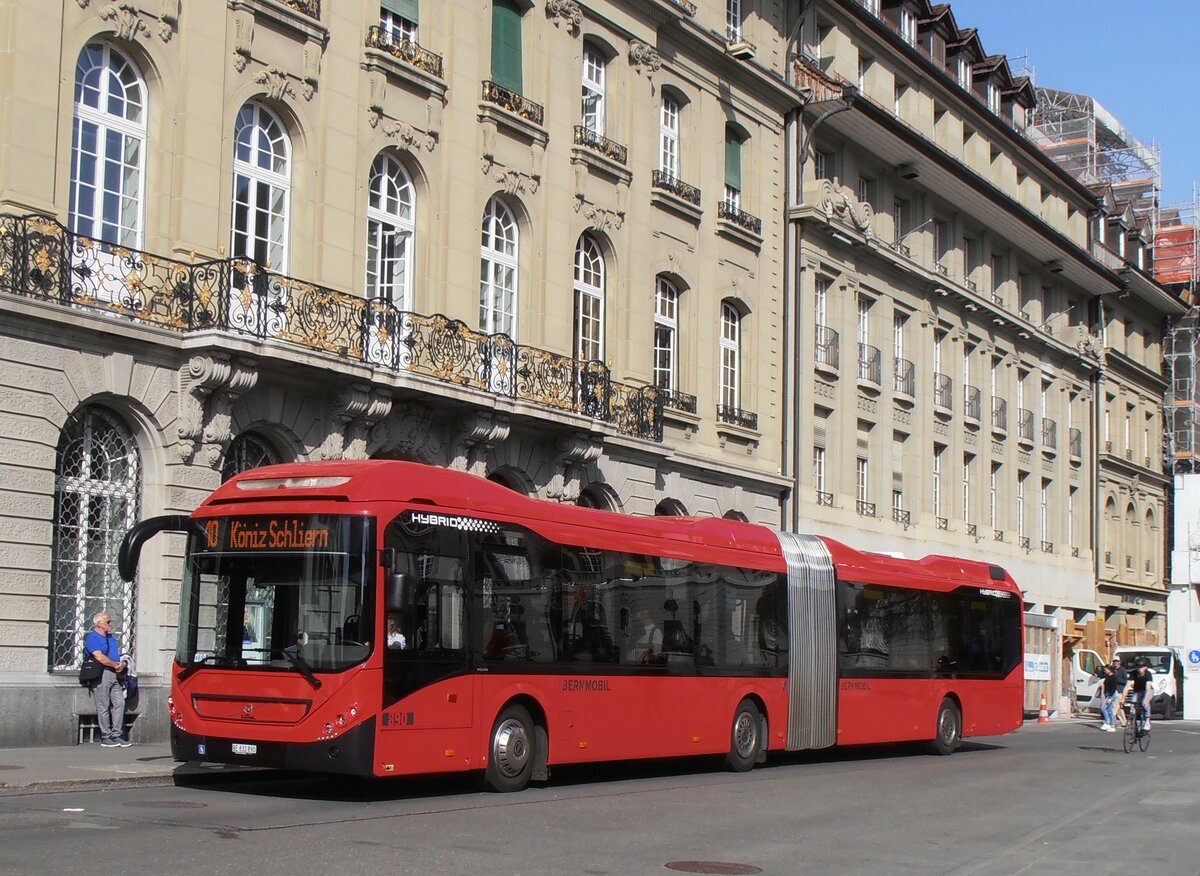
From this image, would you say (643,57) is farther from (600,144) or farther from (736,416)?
(736,416)

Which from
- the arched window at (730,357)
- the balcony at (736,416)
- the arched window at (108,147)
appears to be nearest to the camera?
the arched window at (108,147)

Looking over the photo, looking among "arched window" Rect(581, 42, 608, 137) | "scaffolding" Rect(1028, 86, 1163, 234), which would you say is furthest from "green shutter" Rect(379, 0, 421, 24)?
"scaffolding" Rect(1028, 86, 1163, 234)

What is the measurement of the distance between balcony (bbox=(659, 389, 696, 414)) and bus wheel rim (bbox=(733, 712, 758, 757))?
10728mm

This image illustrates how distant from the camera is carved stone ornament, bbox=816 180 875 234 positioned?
3728 centimetres

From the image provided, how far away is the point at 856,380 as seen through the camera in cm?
3959

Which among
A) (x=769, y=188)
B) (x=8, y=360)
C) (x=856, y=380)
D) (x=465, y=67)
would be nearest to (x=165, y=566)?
(x=8, y=360)

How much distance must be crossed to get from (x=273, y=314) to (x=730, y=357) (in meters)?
14.8

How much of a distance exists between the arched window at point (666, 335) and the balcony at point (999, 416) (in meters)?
19.3

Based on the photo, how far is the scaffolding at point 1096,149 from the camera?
65000 mm

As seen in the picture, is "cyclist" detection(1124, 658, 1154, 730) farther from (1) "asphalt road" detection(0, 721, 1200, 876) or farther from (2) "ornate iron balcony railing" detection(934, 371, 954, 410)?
(2) "ornate iron balcony railing" detection(934, 371, 954, 410)

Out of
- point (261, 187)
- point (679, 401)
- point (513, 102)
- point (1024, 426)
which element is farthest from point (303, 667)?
point (1024, 426)

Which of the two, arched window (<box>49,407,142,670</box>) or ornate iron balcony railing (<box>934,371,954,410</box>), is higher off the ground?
ornate iron balcony railing (<box>934,371,954,410</box>)

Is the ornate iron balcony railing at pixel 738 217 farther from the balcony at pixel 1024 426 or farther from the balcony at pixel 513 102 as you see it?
the balcony at pixel 1024 426

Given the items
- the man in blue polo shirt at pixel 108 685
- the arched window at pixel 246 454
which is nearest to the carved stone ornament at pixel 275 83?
the arched window at pixel 246 454
